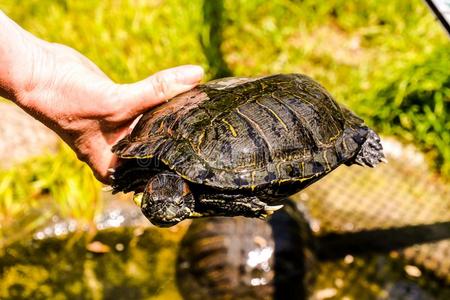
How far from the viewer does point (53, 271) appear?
176 inches

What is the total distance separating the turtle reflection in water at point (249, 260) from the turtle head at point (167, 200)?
150cm

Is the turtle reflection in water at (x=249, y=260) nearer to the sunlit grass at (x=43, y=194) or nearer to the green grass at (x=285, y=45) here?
the sunlit grass at (x=43, y=194)

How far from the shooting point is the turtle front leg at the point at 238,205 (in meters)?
2.62

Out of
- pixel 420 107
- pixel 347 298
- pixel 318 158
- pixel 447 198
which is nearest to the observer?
pixel 318 158

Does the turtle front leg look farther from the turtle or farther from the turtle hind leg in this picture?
the turtle hind leg

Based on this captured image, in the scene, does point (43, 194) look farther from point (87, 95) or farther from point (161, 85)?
point (161, 85)

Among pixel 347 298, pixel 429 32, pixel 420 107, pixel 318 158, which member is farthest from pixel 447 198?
pixel 318 158

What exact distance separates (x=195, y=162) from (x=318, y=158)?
563 millimetres

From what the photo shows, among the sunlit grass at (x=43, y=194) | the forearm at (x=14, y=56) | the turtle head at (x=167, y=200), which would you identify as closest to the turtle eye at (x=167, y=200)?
the turtle head at (x=167, y=200)

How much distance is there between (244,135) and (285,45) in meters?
3.14

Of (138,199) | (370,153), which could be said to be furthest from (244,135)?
(370,153)

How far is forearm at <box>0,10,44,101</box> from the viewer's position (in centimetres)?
284

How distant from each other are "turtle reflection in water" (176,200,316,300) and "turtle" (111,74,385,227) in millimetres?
1346

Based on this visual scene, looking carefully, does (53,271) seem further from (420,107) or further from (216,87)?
(420,107)
